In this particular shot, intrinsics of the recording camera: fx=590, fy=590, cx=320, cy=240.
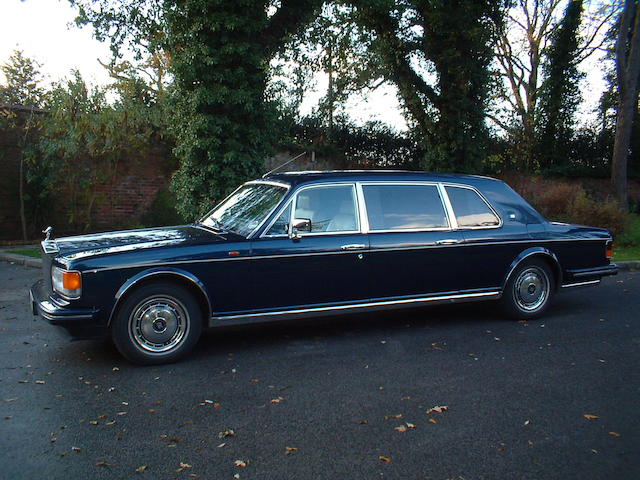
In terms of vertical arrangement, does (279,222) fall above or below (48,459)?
above

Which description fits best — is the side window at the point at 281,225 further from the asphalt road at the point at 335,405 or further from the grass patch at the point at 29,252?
the grass patch at the point at 29,252

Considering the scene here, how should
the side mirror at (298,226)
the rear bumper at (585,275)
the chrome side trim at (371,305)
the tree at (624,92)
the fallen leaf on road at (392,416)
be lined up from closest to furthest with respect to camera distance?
the fallen leaf on road at (392,416)
the chrome side trim at (371,305)
the side mirror at (298,226)
the rear bumper at (585,275)
the tree at (624,92)

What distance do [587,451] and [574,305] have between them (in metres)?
4.65

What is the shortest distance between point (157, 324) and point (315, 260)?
62.8 inches

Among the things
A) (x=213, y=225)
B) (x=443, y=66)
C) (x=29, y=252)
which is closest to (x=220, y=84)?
(x=29, y=252)

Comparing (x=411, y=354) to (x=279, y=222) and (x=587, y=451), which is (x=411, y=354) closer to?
(x=279, y=222)

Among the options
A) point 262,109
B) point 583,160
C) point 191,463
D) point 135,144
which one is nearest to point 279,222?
point 191,463

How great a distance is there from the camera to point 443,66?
19.4 m

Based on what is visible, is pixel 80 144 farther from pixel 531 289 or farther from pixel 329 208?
pixel 531 289

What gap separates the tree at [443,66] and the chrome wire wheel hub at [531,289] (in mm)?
13103

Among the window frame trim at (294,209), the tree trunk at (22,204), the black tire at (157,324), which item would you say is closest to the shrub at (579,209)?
the window frame trim at (294,209)

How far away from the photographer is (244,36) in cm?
1252

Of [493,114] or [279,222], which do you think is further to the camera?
[493,114]

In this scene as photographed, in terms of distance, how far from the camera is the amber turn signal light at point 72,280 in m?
4.90
